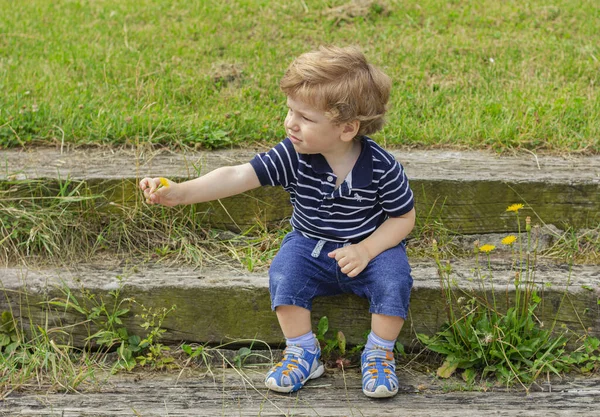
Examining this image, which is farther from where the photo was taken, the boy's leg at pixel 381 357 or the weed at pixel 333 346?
the weed at pixel 333 346

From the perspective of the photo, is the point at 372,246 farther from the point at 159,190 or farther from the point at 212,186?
the point at 159,190

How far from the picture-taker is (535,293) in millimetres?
2766

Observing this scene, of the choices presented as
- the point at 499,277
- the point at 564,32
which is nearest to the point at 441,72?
the point at 564,32

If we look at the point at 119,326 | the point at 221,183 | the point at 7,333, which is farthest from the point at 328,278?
the point at 7,333

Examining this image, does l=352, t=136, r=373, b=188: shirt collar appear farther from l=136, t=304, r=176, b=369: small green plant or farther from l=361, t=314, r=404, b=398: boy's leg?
l=136, t=304, r=176, b=369: small green plant

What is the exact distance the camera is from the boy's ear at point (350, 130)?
102 inches

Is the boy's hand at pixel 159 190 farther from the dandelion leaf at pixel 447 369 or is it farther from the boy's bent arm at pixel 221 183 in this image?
the dandelion leaf at pixel 447 369

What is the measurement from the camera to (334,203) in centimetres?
269

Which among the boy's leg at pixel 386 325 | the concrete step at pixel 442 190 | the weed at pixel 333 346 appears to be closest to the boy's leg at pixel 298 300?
the weed at pixel 333 346

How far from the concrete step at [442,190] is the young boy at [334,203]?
420 mm

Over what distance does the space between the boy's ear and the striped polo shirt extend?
10cm

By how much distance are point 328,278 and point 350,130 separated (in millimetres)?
561

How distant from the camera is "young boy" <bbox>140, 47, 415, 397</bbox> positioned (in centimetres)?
255

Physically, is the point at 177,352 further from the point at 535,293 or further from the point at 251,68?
the point at 251,68
